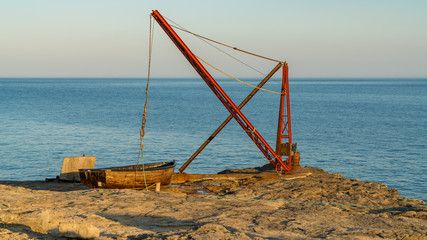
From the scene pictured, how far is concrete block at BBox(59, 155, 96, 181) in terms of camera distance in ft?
72.5

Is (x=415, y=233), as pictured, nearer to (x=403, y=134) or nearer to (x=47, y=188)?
(x=47, y=188)

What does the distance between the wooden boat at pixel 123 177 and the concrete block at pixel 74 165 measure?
2.68 m

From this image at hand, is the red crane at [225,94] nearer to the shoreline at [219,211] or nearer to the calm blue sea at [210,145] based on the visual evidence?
the shoreline at [219,211]

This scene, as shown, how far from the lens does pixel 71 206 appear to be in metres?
15.8

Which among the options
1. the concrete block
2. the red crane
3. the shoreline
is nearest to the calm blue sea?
the red crane

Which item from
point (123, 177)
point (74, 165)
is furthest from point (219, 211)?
point (74, 165)

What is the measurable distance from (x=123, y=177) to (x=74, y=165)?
4122 millimetres

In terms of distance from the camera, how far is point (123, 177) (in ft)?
63.9

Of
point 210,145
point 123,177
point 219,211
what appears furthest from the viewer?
point 210,145

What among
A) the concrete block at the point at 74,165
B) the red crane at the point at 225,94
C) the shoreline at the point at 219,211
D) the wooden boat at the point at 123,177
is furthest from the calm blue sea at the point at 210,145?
the wooden boat at the point at 123,177

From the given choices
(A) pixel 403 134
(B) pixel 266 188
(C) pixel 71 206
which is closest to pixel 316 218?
(B) pixel 266 188

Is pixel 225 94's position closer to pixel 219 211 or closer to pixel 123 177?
pixel 123 177

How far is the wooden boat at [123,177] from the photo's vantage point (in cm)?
1900

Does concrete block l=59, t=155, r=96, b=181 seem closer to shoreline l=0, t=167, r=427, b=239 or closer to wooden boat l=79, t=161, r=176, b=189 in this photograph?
shoreline l=0, t=167, r=427, b=239
